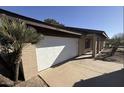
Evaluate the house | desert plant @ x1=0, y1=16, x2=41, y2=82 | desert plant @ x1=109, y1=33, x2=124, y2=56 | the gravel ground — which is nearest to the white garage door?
the house

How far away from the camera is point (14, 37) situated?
473 centimetres

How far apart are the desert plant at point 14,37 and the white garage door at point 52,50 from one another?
2.11m

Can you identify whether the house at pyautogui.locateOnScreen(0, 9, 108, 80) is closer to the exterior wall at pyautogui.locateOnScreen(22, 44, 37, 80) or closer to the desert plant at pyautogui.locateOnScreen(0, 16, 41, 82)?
the exterior wall at pyautogui.locateOnScreen(22, 44, 37, 80)

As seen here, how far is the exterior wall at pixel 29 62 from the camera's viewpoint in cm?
569

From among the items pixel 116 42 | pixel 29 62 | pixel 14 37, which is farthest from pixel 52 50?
pixel 116 42

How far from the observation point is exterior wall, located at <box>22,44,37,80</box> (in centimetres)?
569

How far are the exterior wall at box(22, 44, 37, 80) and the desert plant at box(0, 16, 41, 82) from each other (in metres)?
0.48

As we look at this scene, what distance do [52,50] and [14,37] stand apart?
4.20 meters

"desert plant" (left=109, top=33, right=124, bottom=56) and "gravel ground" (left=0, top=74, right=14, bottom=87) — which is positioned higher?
"desert plant" (left=109, top=33, right=124, bottom=56)

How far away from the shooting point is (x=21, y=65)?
5.59 metres

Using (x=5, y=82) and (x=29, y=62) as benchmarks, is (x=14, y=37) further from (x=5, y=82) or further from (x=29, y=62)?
(x=5, y=82)
